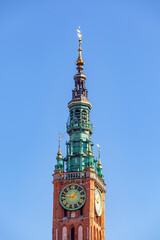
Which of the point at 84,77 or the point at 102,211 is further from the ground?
the point at 84,77

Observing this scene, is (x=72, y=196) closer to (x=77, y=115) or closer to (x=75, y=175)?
(x=75, y=175)

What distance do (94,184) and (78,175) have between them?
3074mm

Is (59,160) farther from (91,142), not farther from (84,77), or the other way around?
(84,77)

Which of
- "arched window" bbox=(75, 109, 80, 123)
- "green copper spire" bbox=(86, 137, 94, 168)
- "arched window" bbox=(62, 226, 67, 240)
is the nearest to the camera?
"arched window" bbox=(62, 226, 67, 240)

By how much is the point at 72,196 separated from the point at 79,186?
1.95 m

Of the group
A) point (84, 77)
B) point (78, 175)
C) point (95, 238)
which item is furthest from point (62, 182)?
point (84, 77)

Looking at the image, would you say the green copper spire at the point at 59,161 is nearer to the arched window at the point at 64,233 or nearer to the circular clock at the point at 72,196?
the circular clock at the point at 72,196

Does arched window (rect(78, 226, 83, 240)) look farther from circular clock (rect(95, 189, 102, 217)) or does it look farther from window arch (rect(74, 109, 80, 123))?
window arch (rect(74, 109, 80, 123))

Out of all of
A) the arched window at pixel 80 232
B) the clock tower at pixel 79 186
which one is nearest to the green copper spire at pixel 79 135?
the clock tower at pixel 79 186

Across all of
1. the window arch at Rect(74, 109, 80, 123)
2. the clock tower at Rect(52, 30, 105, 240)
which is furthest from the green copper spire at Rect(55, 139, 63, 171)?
the window arch at Rect(74, 109, 80, 123)

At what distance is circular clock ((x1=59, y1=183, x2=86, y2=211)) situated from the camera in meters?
121

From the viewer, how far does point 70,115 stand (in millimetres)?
131000

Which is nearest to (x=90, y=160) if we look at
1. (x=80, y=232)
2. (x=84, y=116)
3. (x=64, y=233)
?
(x=84, y=116)

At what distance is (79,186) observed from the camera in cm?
12188
